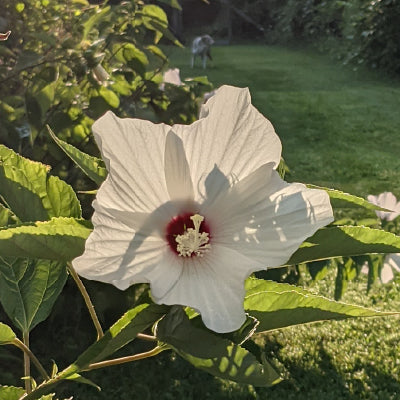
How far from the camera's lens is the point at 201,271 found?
0.50 metres

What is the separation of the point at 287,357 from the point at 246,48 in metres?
14.0

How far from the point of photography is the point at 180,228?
538mm

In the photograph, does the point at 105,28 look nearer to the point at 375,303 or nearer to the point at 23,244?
the point at 23,244

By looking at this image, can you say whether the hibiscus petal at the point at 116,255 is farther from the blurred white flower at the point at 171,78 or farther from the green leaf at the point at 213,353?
the blurred white flower at the point at 171,78

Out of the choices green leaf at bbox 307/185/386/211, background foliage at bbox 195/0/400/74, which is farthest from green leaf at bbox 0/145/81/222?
background foliage at bbox 195/0/400/74

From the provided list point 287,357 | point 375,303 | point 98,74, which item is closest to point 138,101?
point 98,74

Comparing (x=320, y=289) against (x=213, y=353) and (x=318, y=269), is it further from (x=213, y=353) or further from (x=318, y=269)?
(x=213, y=353)

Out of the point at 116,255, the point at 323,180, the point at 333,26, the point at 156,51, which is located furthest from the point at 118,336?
the point at 333,26

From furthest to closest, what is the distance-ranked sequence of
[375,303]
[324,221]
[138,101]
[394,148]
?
[394,148] < [375,303] < [138,101] < [324,221]

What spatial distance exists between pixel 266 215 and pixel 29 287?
0.32 m

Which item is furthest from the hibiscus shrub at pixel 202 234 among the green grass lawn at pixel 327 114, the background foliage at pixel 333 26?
the background foliage at pixel 333 26

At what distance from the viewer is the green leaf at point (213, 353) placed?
503 mm

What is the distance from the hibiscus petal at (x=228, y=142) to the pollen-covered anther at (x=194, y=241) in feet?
0.09

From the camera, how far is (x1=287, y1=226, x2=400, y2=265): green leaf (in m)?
0.55
